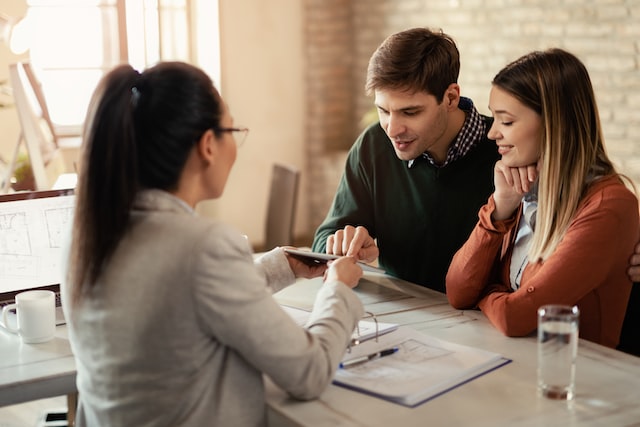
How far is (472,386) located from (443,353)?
0.17 meters

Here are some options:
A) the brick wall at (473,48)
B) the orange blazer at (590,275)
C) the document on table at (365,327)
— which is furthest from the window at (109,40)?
the orange blazer at (590,275)

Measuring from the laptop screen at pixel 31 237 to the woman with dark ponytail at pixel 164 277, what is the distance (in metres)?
0.67

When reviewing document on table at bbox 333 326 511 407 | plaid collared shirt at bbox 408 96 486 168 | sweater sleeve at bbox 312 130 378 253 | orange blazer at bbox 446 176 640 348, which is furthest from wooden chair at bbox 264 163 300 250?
document on table at bbox 333 326 511 407

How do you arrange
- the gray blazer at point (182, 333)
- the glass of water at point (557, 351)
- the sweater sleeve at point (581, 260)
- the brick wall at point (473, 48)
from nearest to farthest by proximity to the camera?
the gray blazer at point (182, 333)
the glass of water at point (557, 351)
the sweater sleeve at point (581, 260)
the brick wall at point (473, 48)

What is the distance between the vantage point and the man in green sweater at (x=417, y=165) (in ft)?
7.86

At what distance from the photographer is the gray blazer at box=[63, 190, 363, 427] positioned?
1.36 m

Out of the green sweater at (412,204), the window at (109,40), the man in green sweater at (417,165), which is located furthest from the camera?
the window at (109,40)

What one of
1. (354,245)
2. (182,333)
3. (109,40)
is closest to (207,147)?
(182,333)

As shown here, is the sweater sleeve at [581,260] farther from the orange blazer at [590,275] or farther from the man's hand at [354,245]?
the man's hand at [354,245]

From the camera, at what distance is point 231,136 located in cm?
149

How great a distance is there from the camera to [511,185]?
204cm

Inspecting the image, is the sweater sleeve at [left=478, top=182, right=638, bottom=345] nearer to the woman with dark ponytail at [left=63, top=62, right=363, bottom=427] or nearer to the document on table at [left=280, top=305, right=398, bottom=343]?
the document on table at [left=280, top=305, right=398, bottom=343]

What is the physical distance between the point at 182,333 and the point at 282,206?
→ 253 cm

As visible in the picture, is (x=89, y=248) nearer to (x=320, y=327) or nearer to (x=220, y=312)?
(x=220, y=312)
